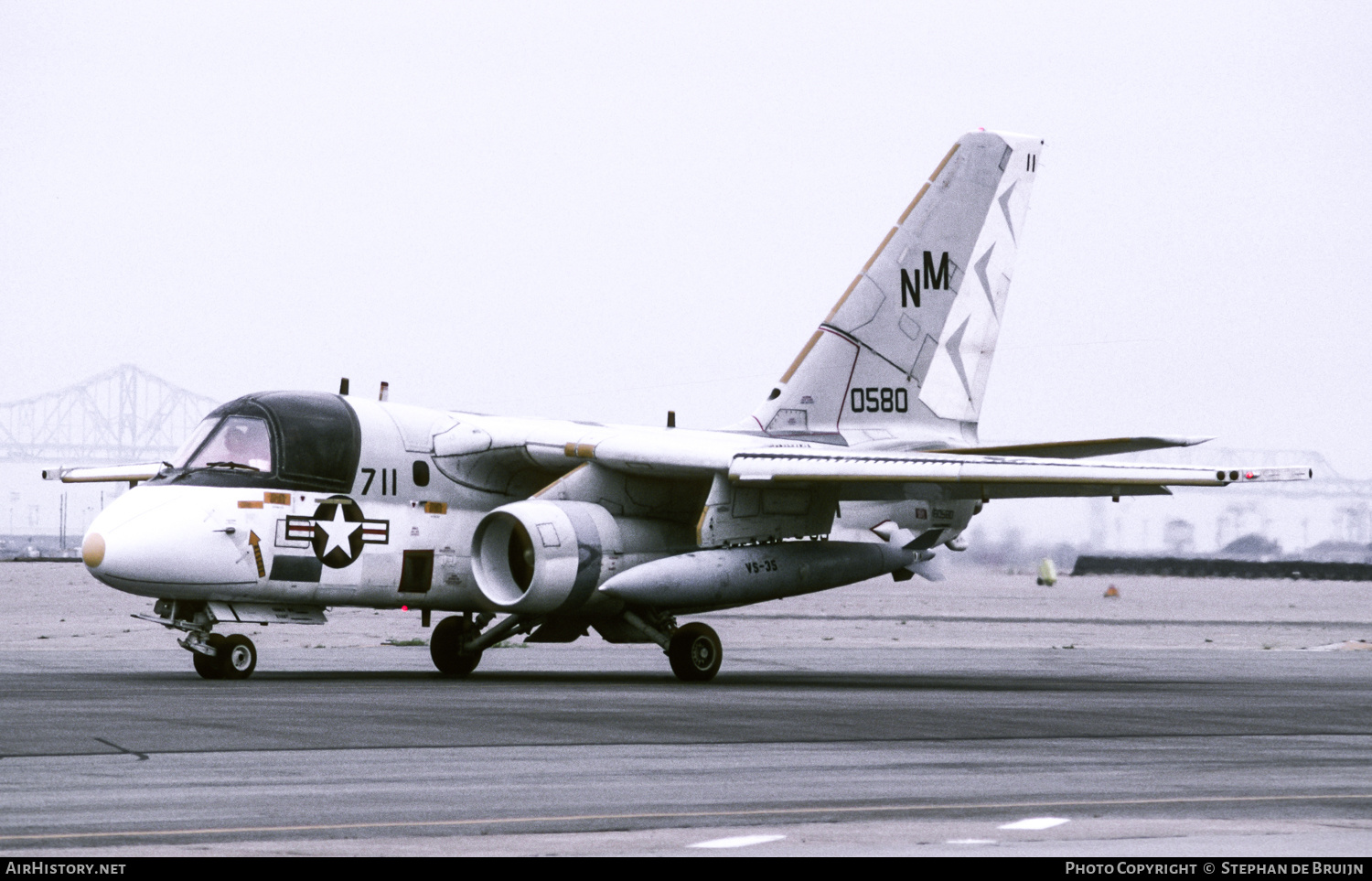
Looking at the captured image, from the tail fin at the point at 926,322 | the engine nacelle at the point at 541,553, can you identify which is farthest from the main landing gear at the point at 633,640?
the tail fin at the point at 926,322

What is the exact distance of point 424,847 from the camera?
8180mm

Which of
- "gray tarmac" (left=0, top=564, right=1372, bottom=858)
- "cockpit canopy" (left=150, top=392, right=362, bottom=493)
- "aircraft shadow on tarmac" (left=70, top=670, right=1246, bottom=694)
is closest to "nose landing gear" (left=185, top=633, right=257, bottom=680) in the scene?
"aircraft shadow on tarmac" (left=70, top=670, right=1246, bottom=694)

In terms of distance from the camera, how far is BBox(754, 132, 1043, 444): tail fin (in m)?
25.3

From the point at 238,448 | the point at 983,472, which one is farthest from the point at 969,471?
the point at 238,448

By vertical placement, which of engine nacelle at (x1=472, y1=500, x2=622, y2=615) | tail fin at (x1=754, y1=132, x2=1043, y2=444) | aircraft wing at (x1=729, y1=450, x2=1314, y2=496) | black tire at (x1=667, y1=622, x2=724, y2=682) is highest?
tail fin at (x1=754, y1=132, x2=1043, y2=444)

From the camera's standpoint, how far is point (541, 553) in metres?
20.8

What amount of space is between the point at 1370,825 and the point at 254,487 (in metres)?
13.7

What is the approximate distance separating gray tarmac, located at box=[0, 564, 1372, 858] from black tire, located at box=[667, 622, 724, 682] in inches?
24.3

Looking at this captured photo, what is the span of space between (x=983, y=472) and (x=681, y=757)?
889 centimetres

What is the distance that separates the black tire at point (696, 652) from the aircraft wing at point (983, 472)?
192 centimetres

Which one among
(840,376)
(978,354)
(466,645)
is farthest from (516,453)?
(978,354)

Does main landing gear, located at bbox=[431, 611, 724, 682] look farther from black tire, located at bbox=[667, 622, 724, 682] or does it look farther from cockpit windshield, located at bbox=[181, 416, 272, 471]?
cockpit windshield, located at bbox=[181, 416, 272, 471]

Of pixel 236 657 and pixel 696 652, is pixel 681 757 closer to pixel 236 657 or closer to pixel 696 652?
pixel 236 657
